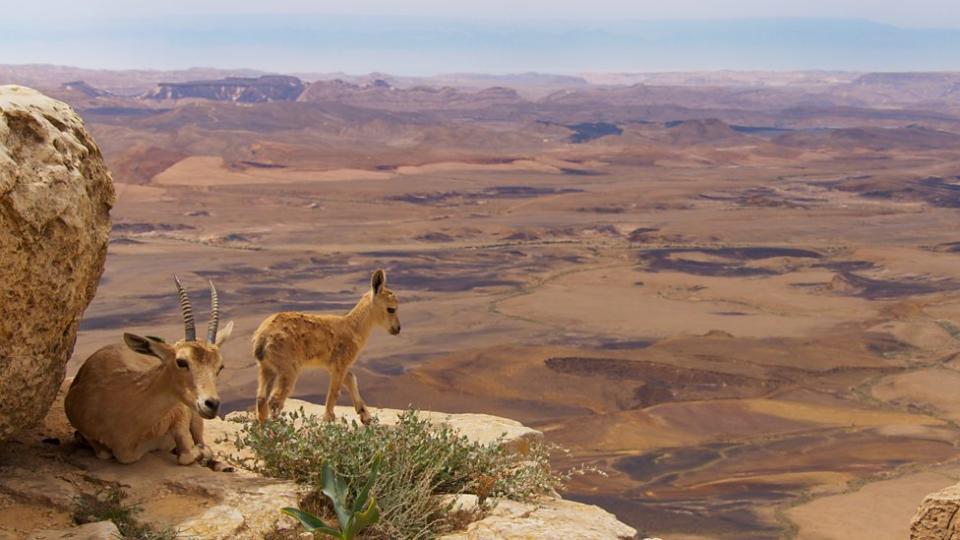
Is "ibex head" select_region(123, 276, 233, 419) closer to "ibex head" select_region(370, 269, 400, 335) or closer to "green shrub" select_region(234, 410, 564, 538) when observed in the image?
"green shrub" select_region(234, 410, 564, 538)

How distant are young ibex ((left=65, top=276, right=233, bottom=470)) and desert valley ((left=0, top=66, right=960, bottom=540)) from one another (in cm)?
361

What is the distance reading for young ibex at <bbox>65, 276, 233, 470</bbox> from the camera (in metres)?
7.41

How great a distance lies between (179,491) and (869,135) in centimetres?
13601

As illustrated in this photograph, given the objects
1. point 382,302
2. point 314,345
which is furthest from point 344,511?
point 382,302

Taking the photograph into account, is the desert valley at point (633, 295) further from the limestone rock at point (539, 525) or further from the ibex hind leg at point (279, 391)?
the limestone rock at point (539, 525)

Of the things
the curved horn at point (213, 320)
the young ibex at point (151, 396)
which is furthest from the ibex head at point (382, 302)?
the curved horn at point (213, 320)

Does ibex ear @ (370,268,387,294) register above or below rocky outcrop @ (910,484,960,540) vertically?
above

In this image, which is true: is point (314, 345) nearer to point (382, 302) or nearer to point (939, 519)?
point (382, 302)

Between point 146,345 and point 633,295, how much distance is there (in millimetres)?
41768

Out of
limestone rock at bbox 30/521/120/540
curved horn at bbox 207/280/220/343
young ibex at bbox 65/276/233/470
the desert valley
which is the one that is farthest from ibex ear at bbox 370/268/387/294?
limestone rock at bbox 30/521/120/540

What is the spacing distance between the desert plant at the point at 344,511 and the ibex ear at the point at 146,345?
133cm

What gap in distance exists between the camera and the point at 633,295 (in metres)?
48.3

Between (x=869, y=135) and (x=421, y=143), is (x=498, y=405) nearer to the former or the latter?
(x=421, y=143)

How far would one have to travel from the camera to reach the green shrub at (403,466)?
712 centimetres
